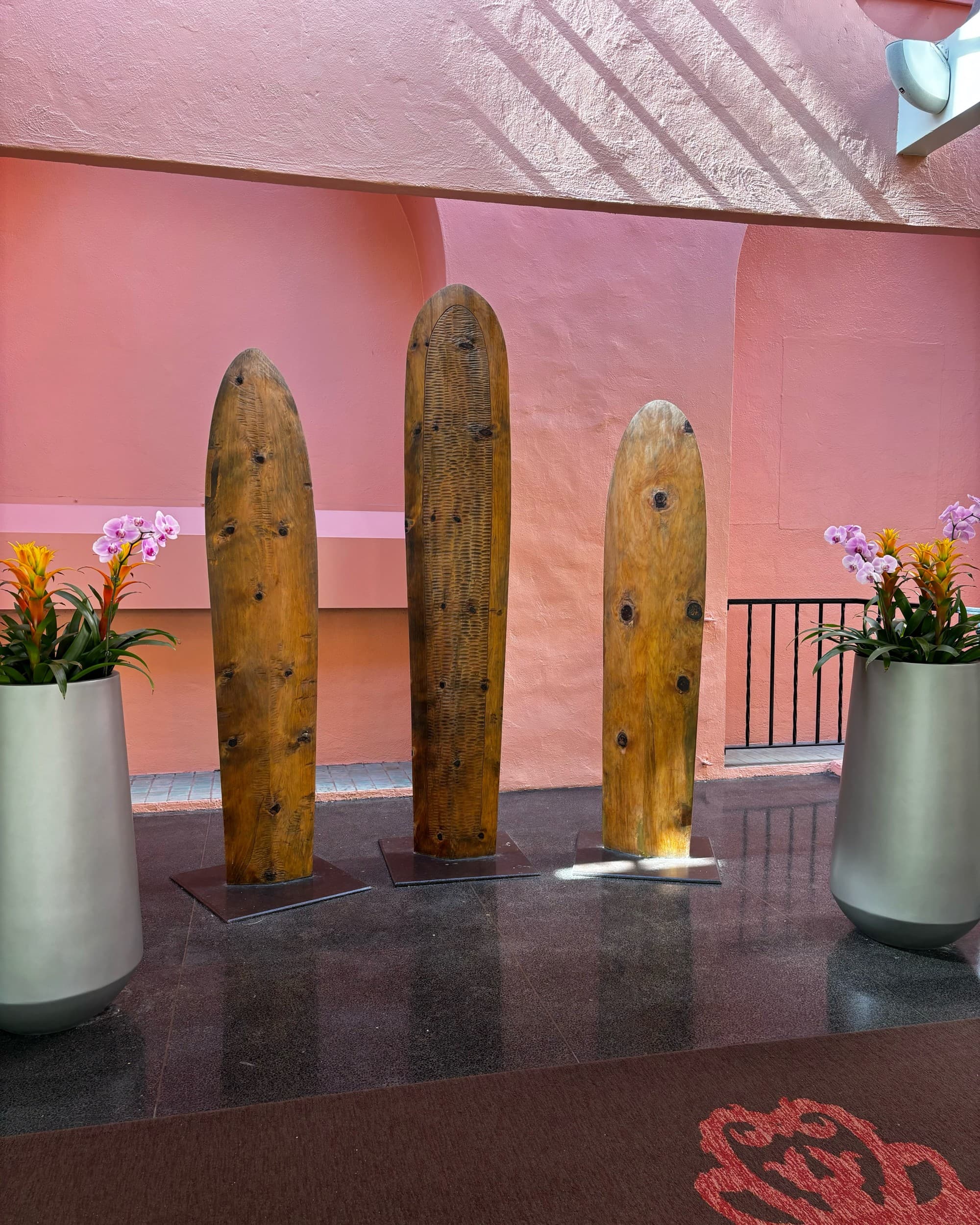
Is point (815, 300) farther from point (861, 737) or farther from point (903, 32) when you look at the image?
point (861, 737)

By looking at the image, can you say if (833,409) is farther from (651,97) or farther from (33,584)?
(33,584)

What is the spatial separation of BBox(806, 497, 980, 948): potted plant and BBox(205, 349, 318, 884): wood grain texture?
170 cm

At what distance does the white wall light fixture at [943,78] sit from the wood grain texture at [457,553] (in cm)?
176

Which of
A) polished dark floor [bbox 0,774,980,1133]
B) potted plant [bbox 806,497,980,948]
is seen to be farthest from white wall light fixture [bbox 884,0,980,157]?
polished dark floor [bbox 0,774,980,1133]

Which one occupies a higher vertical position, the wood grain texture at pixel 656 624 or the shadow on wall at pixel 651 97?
the shadow on wall at pixel 651 97

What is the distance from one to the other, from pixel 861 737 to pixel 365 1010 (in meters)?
1.58

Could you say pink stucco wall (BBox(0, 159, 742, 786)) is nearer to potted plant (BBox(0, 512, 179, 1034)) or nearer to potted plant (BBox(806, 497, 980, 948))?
potted plant (BBox(806, 497, 980, 948))

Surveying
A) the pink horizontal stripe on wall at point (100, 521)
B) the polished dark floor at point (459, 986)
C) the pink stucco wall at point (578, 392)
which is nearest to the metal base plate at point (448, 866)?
the polished dark floor at point (459, 986)

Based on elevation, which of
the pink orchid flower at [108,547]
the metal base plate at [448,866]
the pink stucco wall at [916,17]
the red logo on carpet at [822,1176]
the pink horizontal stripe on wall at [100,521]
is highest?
the pink stucco wall at [916,17]

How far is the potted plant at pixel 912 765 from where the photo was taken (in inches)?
103

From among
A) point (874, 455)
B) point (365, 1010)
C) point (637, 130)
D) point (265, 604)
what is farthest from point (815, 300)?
Answer: point (365, 1010)

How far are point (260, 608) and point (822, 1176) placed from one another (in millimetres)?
2187

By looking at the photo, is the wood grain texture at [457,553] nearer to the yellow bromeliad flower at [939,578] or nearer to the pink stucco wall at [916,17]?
the yellow bromeliad flower at [939,578]

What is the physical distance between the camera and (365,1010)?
2400mm
